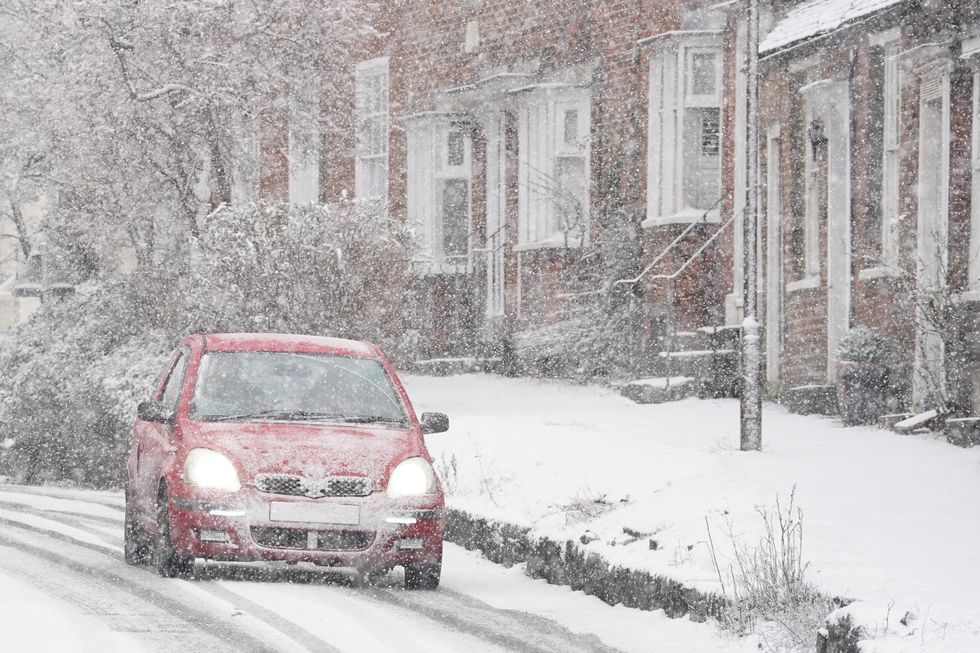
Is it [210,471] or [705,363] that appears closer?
[210,471]

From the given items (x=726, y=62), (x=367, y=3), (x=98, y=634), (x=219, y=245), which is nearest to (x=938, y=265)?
(x=726, y=62)

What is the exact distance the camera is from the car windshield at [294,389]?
12.1 m

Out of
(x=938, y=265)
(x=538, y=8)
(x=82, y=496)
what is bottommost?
(x=82, y=496)

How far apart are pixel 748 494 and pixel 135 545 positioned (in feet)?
13.4

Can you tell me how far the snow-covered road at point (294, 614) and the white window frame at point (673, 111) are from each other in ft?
40.9

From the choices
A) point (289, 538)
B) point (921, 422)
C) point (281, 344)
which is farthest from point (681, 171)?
point (289, 538)

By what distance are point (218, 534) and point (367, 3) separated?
21408 mm

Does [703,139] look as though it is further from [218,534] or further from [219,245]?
[218,534]

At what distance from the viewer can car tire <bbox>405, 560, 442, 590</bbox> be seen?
11.5 meters

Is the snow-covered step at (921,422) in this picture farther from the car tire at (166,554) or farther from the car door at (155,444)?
the car tire at (166,554)

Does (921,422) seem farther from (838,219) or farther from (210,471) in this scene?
(210,471)

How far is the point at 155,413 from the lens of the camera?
11953 millimetres

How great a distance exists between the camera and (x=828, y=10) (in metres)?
21.8

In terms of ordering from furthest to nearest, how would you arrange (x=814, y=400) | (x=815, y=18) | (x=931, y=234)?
(x=815, y=18), (x=814, y=400), (x=931, y=234)
